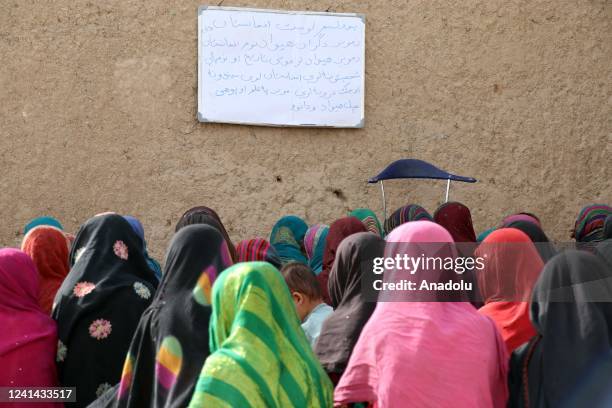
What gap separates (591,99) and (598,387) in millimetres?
5462

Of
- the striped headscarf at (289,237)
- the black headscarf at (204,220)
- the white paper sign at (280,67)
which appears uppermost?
the white paper sign at (280,67)

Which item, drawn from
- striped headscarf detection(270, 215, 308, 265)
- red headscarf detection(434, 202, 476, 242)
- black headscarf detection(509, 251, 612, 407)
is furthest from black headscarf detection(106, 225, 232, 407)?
red headscarf detection(434, 202, 476, 242)

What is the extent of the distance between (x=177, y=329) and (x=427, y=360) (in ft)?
2.42

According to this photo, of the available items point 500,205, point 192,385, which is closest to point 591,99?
point 500,205

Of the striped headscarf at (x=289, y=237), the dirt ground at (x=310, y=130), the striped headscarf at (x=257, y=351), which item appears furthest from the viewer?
the dirt ground at (x=310, y=130)

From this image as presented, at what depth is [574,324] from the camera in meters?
2.79

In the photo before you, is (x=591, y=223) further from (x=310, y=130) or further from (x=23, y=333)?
(x=23, y=333)

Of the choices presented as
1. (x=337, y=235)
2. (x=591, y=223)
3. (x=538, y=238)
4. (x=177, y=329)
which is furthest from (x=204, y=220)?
(x=591, y=223)

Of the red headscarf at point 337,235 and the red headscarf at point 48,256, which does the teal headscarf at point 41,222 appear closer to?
the red headscarf at point 48,256

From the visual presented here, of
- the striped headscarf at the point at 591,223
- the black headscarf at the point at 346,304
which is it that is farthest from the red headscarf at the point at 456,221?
the black headscarf at the point at 346,304

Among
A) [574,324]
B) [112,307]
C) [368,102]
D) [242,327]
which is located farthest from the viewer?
[368,102]

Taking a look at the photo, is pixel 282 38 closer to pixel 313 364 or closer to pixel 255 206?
pixel 255 206

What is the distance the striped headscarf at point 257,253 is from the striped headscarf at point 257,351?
2238mm

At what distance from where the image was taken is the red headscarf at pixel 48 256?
13.9 ft
